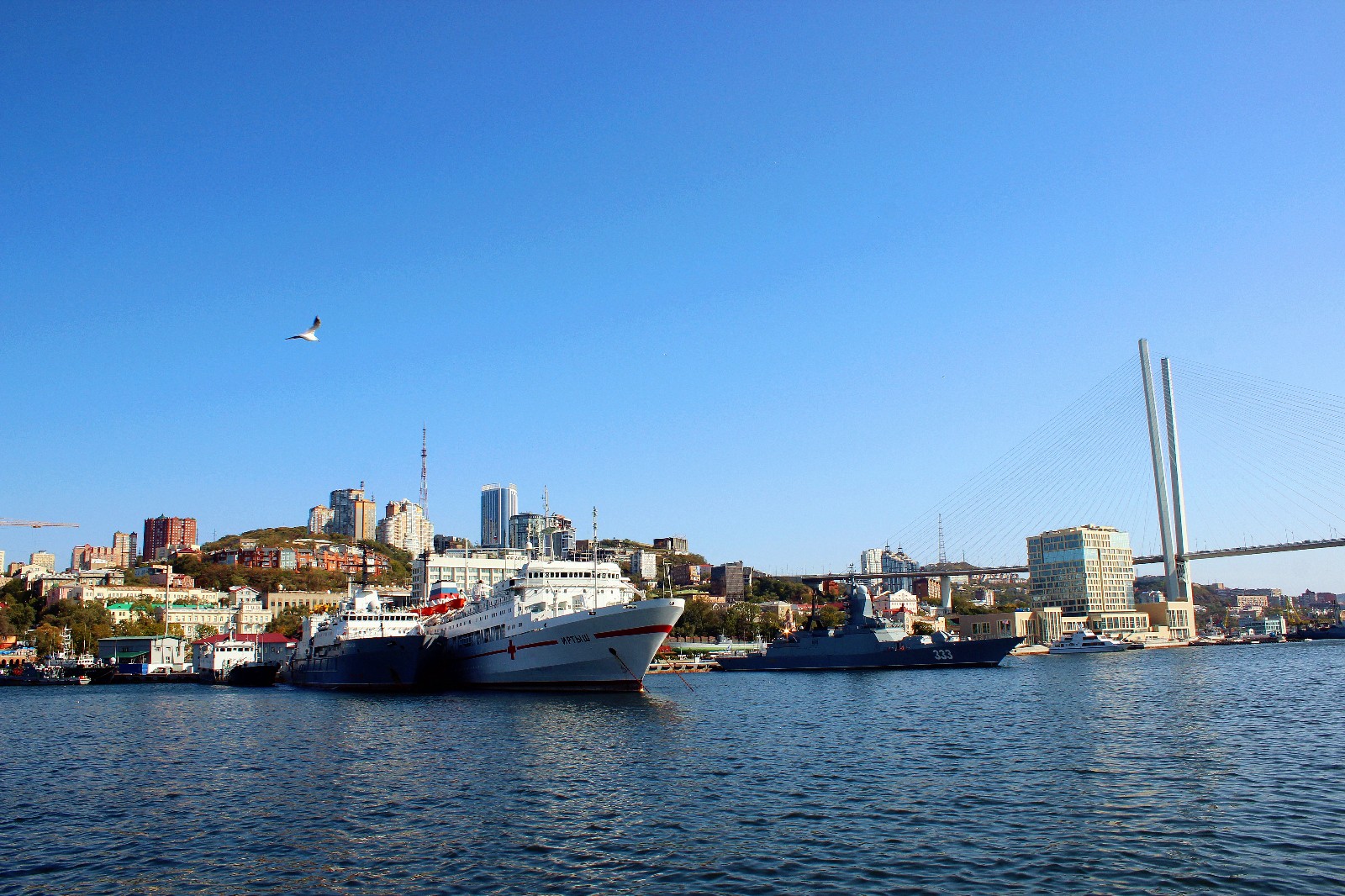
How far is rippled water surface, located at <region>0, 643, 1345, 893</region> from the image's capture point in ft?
48.9

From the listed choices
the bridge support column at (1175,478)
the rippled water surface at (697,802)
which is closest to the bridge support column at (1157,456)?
the bridge support column at (1175,478)

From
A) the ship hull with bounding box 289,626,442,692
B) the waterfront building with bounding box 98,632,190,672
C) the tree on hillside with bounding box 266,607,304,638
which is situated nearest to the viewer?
the ship hull with bounding box 289,626,442,692

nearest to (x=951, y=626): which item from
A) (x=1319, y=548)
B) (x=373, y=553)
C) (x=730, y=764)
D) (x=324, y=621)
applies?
(x=1319, y=548)

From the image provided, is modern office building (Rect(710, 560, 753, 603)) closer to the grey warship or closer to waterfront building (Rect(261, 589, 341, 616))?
waterfront building (Rect(261, 589, 341, 616))

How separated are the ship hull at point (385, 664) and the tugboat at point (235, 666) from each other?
56.8ft

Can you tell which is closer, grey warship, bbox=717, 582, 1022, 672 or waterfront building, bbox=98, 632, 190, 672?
grey warship, bbox=717, 582, 1022, 672

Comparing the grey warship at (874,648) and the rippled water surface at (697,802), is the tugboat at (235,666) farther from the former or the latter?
the grey warship at (874,648)

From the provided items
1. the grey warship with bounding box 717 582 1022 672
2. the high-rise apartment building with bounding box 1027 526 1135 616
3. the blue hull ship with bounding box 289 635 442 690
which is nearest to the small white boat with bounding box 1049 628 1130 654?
the high-rise apartment building with bounding box 1027 526 1135 616

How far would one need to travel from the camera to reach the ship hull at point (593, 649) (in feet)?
152

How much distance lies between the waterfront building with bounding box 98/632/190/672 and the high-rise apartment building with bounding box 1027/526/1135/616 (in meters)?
123

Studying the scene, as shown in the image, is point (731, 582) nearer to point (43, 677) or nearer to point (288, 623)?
point (288, 623)

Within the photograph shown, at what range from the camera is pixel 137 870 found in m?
15.7

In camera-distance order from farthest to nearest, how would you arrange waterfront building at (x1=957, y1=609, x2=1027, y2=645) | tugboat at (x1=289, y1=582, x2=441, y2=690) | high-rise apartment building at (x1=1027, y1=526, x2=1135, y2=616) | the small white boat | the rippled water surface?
high-rise apartment building at (x1=1027, y1=526, x2=1135, y2=616) < waterfront building at (x1=957, y1=609, x2=1027, y2=645) < the small white boat < tugboat at (x1=289, y1=582, x2=441, y2=690) < the rippled water surface

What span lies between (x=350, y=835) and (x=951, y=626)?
136 metres
